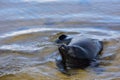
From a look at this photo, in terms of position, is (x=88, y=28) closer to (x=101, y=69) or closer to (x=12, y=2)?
(x=101, y=69)

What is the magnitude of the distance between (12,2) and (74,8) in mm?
1296

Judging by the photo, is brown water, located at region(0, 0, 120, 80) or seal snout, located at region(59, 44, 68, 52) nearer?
seal snout, located at region(59, 44, 68, 52)

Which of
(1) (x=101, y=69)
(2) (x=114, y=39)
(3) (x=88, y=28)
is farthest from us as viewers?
(3) (x=88, y=28)

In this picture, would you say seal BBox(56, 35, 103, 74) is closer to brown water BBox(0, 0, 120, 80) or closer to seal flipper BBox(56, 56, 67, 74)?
seal flipper BBox(56, 56, 67, 74)

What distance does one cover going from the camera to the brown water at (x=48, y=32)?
3769 mm

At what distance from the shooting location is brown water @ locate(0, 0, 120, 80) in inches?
148

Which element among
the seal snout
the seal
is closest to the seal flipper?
the seal

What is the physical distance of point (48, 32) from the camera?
499 cm

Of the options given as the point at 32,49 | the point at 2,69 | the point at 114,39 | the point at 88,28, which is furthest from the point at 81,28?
the point at 2,69

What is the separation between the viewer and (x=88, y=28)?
5.15 meters

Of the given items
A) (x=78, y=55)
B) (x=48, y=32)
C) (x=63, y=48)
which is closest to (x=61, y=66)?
(x=78, y=55)

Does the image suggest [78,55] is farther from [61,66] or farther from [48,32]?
[48,32]

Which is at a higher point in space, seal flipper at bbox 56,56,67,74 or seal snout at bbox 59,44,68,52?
seal snout at bbox 59,44,68,52

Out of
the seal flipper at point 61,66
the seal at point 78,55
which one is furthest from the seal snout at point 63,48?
the seal flipper at point 61,66
